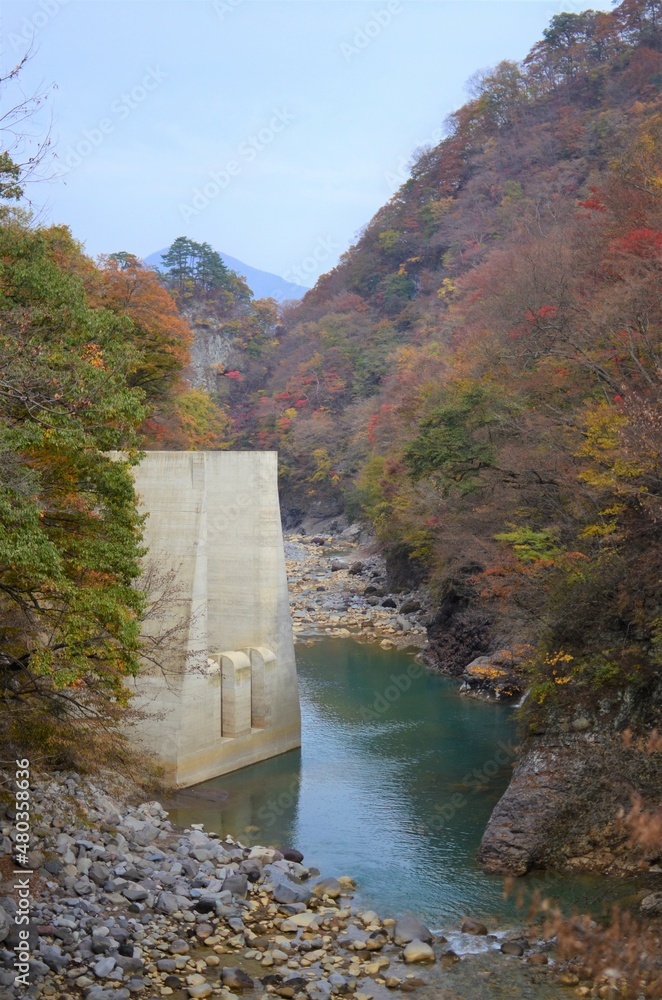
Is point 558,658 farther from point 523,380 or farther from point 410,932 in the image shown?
point 523,380

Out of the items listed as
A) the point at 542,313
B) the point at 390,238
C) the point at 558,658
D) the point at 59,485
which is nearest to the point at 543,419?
the point at 542,313

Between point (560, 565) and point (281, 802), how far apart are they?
21.4ft

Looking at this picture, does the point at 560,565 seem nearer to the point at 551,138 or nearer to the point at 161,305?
the point at 161,305

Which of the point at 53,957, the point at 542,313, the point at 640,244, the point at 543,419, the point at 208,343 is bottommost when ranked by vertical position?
the point at 53,957

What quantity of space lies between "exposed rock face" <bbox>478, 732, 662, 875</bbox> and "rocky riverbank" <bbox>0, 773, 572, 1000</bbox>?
2003 mm

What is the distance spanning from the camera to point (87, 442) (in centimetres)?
853

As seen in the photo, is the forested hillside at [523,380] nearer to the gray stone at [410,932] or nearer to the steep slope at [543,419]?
the steep slope at [543,419]

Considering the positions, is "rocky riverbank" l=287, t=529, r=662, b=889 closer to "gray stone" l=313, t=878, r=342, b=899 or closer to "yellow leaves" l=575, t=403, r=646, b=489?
"gray stone" l=313, t=878, r=342, b=899

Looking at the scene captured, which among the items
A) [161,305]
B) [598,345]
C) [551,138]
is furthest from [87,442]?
[551,138]

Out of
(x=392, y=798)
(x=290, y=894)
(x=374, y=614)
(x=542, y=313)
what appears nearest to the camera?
(x=290, y=894)

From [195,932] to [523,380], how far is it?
15.7 metres

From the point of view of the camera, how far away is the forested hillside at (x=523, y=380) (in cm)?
1518

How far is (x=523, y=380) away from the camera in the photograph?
76.3 ft

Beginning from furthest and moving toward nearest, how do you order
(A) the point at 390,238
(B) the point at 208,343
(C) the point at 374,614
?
(B) the point at 208,343 → (A) the point at 390,238 → (C) the point at 374,614
